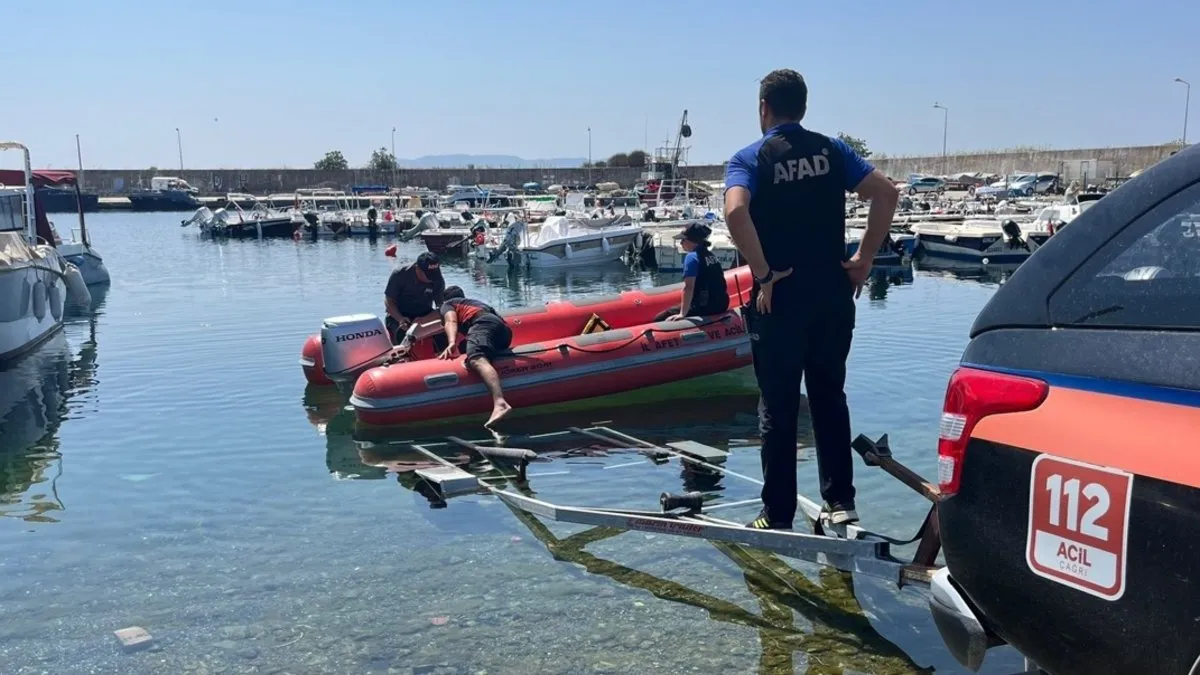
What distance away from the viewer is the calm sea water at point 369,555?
445cm

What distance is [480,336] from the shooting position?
9547mm

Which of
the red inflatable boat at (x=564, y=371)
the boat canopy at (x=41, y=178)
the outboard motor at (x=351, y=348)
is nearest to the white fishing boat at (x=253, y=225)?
the boat canopy at (x=41, y=178)

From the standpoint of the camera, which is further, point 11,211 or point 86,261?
point 86,261

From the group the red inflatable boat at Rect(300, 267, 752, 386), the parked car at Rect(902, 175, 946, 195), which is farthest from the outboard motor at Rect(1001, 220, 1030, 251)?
the parked car at Rect(902, 175, 946, 195)

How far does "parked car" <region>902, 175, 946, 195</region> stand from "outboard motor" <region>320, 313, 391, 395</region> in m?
52.5

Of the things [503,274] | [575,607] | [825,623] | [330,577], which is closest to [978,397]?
[825,623]

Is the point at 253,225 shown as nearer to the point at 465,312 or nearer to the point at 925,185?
the point at 925,185

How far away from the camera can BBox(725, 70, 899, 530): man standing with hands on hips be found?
4414 millimetres

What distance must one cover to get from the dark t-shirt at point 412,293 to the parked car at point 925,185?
51978mm

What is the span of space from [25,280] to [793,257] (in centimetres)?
1379

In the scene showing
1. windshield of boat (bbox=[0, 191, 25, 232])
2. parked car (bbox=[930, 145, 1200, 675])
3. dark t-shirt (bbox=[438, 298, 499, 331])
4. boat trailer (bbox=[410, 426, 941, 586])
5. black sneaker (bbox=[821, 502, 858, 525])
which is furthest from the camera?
windshield of boat (bbox=[0, 191, 25, 232])

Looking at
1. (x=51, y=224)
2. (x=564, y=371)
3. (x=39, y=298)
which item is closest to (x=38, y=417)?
(x=564, y=371)

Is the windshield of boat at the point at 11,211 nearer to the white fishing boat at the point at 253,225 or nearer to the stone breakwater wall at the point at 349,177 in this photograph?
the white fishing boat at the point at 253,225

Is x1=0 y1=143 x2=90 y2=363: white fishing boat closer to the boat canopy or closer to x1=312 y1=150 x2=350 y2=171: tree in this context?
the boat canopy
